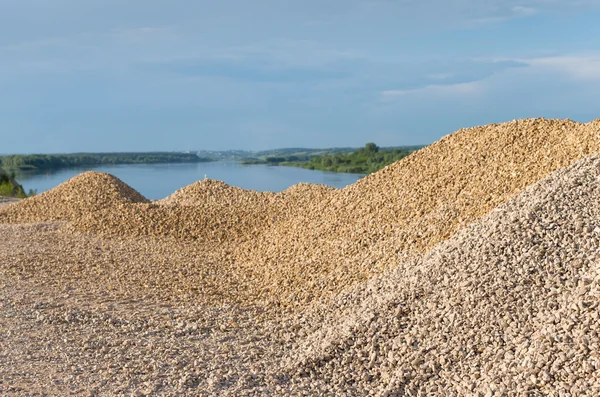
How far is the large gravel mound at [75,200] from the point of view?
11930 millimetres

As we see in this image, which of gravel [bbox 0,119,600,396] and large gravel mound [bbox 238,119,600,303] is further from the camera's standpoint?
large gravel mound [bbox 238,119,600,303]

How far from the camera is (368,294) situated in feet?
18.2

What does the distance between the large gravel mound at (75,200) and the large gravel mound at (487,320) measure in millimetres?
7667

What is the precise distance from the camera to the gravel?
13.8 feet

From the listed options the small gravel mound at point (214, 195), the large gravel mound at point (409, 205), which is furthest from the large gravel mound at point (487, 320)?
the small gravel mound at point (214, 195)

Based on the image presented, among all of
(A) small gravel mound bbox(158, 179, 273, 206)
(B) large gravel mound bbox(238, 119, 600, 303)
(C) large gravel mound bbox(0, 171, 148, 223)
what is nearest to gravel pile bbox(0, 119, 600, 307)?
(B) large gravel mound bbox(238, 119, 600, 303)

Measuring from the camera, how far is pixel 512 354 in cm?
407

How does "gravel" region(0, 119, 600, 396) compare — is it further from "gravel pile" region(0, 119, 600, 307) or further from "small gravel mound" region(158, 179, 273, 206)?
"small gravel mound" region(158, 179, 273, 206)

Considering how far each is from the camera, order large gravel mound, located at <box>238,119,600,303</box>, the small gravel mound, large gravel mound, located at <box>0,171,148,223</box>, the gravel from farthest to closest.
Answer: the small gravel mound → large gravel mound, located at <box>0,171,148,223</box> → large gravel mound, located at <box>238,119,600,303</box> → the gravel

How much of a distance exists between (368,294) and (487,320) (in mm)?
1377

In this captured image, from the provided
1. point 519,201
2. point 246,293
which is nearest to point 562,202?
point 519,201

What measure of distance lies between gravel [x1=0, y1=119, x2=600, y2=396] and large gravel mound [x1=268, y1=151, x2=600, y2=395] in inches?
0.5

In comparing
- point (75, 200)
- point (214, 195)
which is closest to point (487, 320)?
point (214, 195)

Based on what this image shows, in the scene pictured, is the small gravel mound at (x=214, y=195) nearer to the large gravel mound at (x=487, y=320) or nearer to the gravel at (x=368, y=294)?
the gravel at (x=368, y=294)
